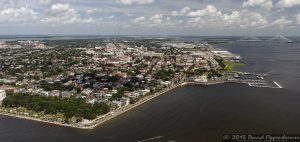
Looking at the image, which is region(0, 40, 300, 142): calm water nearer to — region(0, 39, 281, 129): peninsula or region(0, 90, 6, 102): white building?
region(0, 39, 281, 129): peninsula

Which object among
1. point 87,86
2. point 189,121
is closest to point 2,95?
point 87,86

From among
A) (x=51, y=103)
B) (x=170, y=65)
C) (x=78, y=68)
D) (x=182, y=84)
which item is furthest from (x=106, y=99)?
(x=170, y=65)

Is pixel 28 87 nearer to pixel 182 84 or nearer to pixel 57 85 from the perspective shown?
pixel 57 85

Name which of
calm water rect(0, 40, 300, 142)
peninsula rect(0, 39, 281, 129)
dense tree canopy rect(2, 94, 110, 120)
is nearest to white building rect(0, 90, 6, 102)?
peninsula rect(0, 39, 281, 129)

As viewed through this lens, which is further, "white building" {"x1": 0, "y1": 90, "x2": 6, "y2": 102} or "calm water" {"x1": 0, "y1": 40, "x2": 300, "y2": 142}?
"white building" {"x1": 0, "y1": 90, "x2": 6, "y2": 102}

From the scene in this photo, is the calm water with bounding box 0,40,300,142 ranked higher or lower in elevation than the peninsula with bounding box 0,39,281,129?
lower

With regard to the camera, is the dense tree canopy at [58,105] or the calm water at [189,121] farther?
the dense tree canopy at [58,105]

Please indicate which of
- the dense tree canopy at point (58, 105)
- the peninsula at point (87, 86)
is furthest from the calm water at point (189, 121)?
the dense tree canopy at point (58, 105)

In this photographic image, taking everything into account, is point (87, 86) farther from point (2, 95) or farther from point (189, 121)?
point (189, 121)

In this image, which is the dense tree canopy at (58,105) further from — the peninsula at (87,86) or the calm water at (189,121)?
the calm water at (189,121)

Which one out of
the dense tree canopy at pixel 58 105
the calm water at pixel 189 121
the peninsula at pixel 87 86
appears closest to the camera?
the calm water at pixel 189 121
